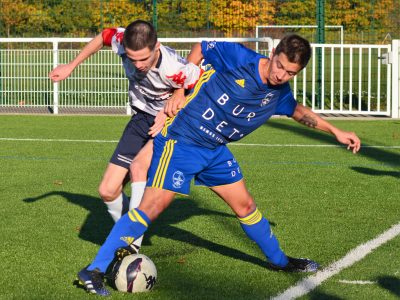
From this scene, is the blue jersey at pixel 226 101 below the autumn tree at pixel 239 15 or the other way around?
below

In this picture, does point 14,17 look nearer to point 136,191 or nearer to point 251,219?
point 136,191

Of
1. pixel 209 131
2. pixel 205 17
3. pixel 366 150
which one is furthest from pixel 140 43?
pixel 205 17

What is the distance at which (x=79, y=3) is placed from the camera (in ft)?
74.2

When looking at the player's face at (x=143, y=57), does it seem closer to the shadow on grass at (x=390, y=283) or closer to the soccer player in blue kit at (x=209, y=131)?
the soccer player in blue kit at (x=209, y=131)

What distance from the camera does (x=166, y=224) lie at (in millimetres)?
8586

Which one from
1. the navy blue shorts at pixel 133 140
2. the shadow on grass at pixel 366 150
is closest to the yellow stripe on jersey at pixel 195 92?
the navy blue shorts at pixel 133 140

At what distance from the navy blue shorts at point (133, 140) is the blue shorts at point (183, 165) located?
0.90m

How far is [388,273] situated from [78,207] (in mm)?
3828

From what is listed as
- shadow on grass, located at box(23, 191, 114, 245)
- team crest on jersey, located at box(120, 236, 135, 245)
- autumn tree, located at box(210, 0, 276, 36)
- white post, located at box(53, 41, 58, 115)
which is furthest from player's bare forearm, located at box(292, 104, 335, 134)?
autumn tree, located at box(210, 0, 276, 36)

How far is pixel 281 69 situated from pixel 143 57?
93 centimetres

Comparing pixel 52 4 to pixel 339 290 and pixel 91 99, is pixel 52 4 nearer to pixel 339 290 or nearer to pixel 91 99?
pixel 91 99

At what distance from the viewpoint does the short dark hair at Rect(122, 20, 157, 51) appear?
6.12m

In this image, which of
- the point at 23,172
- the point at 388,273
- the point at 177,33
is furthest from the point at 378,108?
the point at 388,273

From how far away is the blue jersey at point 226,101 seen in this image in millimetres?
6148
